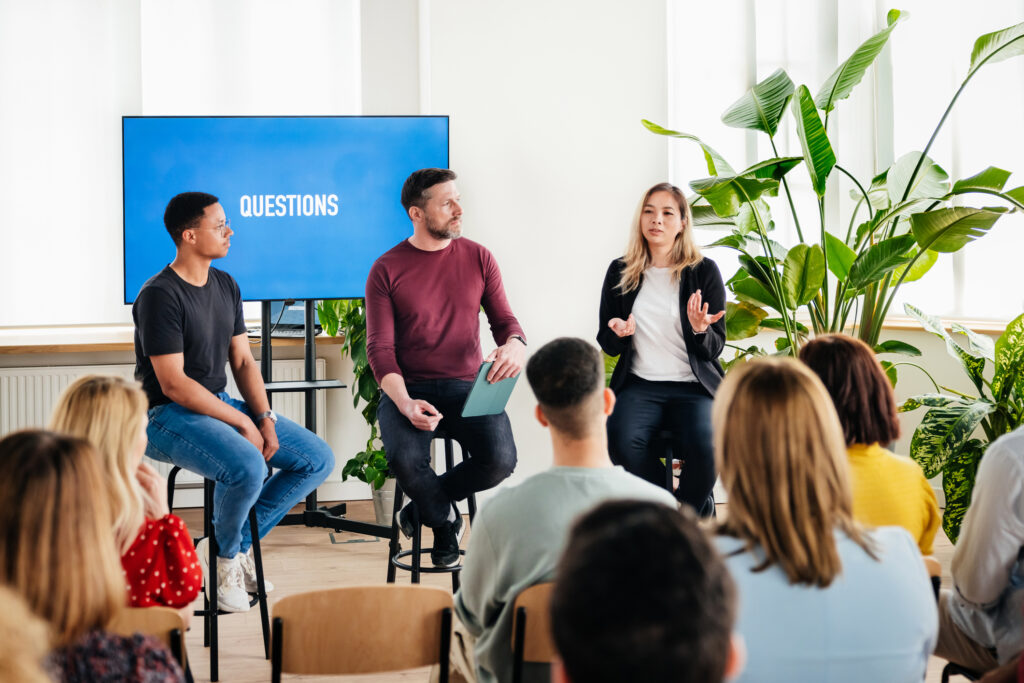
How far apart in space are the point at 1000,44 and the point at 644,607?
336 centimetres

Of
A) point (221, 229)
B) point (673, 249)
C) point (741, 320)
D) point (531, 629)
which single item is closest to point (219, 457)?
point (221, 229)

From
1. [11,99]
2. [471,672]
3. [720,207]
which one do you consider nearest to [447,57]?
[720,207]

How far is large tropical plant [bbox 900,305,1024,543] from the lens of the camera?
3168 mm

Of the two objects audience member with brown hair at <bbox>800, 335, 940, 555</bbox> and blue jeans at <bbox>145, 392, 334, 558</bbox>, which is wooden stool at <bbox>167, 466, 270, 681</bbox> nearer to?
blue jeans at <bbox>145, 392, 334, 558</bbox>

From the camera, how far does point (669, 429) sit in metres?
3.22

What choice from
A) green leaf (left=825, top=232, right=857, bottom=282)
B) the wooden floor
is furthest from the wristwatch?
green leaf (left=825, top=232, right=857, bottom=282)

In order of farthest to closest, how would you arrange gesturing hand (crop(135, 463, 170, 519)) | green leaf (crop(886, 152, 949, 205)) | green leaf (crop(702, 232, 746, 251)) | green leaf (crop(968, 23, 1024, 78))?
green leaf (crop(702, 232, 746, 251)) → green leaf (crop(886, 152, 949, 205)) → green leaf (crop(968, 23, 1024, 78)) → gesturing hand (crop(135, 463, 170, 519))

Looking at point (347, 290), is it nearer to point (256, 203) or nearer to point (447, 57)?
point (256, 203)

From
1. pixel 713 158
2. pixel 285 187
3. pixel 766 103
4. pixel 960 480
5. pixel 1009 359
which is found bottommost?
pixel 960 480

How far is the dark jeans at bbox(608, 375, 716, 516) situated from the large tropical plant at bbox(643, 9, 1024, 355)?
76cm

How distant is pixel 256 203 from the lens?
3783 mm

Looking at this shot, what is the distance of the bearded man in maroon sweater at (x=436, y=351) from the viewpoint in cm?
310

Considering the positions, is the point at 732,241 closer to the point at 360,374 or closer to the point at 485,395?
the point at 485,395

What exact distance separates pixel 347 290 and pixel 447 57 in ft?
3.94
